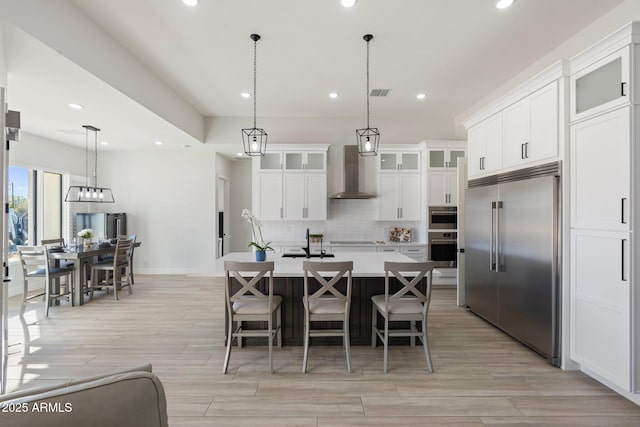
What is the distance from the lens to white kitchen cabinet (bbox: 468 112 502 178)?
12.2ft

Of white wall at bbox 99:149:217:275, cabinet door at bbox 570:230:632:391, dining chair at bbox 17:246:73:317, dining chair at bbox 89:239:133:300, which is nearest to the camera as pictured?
cabinet door at bbox 570:230:632:391

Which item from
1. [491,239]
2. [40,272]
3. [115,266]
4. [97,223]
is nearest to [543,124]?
[491,239]

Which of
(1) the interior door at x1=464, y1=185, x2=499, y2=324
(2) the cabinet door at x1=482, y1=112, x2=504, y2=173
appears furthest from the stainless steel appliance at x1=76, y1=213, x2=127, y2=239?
(2) the cabinet door at x1=482, y1=112, x2=504, y2=173

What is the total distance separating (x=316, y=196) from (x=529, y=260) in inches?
142

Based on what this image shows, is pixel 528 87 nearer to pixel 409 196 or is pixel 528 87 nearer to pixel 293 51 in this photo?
pixel 293 51

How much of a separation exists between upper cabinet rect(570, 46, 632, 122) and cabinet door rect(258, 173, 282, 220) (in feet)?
14.3

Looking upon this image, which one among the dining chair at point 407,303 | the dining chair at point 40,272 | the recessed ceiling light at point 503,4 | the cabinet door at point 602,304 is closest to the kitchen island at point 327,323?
the dining chair at point 407,303

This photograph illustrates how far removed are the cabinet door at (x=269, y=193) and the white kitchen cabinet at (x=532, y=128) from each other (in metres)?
3.70

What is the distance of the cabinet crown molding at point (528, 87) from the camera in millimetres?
2752

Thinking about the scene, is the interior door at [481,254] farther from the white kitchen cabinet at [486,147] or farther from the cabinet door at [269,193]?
the cabinet door at [269,193]

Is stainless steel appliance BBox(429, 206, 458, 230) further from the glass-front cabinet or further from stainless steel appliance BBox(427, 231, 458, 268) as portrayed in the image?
the glass-front cabinet

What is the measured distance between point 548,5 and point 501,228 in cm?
216

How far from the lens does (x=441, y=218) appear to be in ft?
18.6

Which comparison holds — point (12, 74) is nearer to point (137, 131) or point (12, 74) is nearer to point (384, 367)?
point (137, 131)
